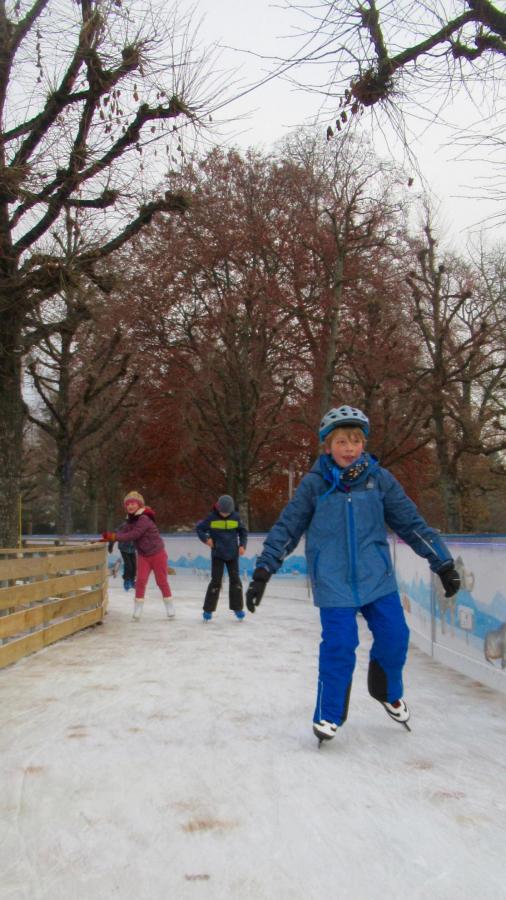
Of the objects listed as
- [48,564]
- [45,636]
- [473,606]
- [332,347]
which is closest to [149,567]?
[48,564]

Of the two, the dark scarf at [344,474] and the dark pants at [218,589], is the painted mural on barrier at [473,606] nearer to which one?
the dark scarf at [344,474]

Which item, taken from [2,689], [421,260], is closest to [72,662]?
[2,689]

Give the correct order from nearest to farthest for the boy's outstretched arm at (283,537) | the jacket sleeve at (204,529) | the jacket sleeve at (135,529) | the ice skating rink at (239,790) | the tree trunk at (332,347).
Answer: the ice skating rink at (239,790) < the boy's outstretched arm at (283,537) < the jacket sleeve at (135,529) < the jacket sleeve at (204,529) < the tree trunk at (332,347)

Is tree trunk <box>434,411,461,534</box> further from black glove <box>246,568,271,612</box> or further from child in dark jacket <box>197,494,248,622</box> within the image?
black glove <box>246,568,271,612</box>

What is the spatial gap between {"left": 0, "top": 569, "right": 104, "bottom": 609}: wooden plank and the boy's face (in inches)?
144

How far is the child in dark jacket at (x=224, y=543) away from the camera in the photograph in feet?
35.2

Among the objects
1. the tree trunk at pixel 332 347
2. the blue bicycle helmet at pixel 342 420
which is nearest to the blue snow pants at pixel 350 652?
the blue bicycle helmet at pixel 342 420

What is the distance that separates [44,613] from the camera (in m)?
8.16

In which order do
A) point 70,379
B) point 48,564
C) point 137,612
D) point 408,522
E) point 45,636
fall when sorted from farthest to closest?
point 70,379 < point 137,612 < point 48,564 < point 45,636 < point 408,522

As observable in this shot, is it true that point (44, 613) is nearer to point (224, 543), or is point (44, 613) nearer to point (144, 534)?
point (144, 534)

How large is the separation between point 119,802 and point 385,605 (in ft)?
5.59

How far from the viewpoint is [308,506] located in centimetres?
453

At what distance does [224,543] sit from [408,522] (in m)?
6.39

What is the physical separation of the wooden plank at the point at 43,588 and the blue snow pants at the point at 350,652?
3.55 meters
